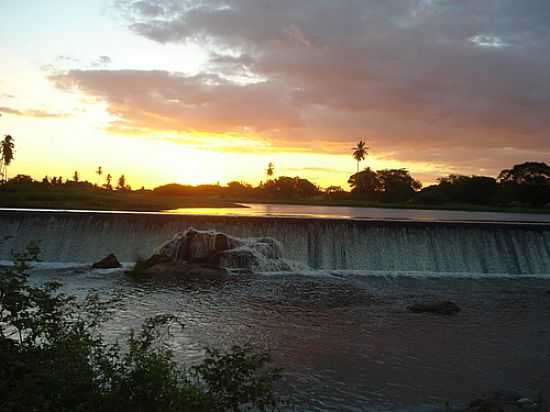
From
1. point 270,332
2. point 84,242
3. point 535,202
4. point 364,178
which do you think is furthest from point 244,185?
point 270,332

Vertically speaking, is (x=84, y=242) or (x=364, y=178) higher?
(x=364, y=178)

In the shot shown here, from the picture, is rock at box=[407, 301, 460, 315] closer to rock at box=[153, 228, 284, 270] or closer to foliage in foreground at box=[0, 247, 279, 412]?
rock at box=[153, 228, 284, 270]

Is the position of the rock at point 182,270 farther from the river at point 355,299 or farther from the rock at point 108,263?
the rock at point 108,263

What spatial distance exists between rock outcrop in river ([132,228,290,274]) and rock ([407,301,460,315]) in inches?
258

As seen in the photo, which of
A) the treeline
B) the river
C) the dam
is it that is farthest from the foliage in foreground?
the treeline

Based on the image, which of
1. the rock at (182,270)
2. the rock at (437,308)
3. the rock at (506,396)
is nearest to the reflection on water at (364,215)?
the rock at (182,270)

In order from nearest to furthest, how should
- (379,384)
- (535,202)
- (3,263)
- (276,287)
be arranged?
1. (379,384)
2. (276,287)
3. (3,263)
4. (535,202)

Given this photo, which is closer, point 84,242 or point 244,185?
point 84,242

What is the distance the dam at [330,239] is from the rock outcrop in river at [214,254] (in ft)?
2.99

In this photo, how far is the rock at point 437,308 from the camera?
13391 millimetres

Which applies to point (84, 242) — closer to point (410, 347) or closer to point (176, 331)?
point (176, 331)

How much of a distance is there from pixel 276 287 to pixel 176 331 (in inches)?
233

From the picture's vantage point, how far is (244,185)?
109500mm

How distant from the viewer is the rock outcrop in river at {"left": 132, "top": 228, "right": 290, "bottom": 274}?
1847 centimetres
